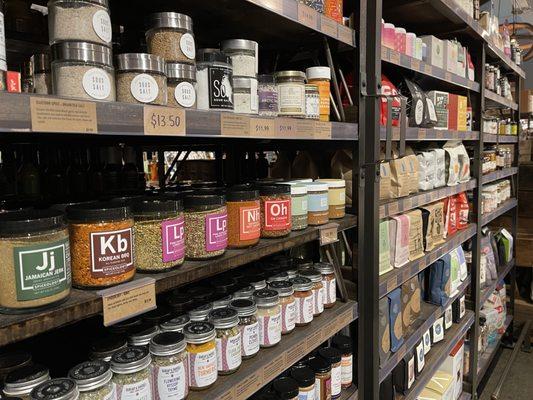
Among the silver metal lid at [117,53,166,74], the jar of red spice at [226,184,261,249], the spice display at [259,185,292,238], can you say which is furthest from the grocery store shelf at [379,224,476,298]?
the silver metal lid at [117,53,166,74]

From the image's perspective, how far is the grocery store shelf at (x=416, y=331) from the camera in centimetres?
171

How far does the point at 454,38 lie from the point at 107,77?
2250 millimetres

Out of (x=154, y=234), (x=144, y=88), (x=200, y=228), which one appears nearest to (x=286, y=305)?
(x=200, y=228)

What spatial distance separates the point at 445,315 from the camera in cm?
240

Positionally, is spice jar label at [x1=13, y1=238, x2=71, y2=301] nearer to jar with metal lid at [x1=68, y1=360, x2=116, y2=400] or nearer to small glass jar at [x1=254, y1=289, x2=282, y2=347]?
jar with metal lid at [x1=68, y1=360, x2=116, y2=400]

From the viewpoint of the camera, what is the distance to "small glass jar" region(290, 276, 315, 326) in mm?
1322

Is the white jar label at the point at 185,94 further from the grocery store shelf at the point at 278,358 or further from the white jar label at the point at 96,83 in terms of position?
the grocery store shelf at the point at 278,358

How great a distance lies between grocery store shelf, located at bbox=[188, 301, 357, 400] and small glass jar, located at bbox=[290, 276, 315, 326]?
0.09 feet

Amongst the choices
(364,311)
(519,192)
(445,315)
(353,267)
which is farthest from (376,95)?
(519,192)

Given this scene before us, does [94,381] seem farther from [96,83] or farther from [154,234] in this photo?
[96,83]

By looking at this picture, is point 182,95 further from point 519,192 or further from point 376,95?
point 519,192

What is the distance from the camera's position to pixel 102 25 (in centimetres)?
74

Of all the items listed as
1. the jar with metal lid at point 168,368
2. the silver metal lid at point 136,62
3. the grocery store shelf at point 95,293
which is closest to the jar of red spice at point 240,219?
the grocery store shelf at point 95,293

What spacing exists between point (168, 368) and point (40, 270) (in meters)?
0.36
